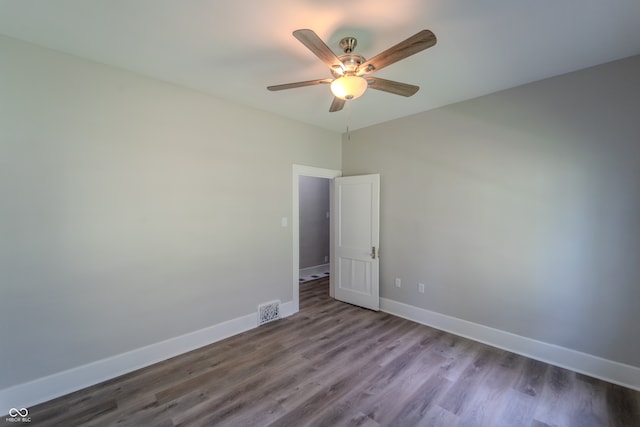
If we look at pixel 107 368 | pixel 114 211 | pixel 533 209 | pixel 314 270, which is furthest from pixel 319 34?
pixel 314 270

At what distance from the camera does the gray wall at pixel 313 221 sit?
6.07 meters

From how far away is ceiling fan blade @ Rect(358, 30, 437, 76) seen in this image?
1.48 m

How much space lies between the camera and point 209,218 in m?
3.03

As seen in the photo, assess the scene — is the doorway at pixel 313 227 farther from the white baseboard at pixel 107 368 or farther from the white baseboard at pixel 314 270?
the white baseboard at pixel 107 368

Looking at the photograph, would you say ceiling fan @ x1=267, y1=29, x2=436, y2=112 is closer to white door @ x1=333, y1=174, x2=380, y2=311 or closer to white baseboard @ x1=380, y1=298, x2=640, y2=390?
white door @ x1=333, y1=174, x2=380, y2=311

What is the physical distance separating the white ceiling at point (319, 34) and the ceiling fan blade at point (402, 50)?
0.89 ft

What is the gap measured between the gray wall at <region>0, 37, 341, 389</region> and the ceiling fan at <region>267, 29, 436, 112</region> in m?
1.42

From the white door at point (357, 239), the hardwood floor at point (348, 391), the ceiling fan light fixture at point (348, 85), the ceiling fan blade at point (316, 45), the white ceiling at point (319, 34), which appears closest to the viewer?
the ceiling fan blade at point (316, 45)

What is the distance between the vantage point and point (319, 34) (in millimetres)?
1964

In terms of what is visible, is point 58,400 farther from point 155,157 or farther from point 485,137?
point 485,137

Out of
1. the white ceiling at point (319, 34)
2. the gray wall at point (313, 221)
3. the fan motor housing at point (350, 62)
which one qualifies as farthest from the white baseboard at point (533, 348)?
the fan motor housing at point (350, 62)

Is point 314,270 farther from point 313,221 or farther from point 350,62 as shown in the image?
point 350,62

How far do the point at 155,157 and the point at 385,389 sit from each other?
3.00 meters

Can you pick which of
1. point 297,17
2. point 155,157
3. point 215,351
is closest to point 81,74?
point 155,157
